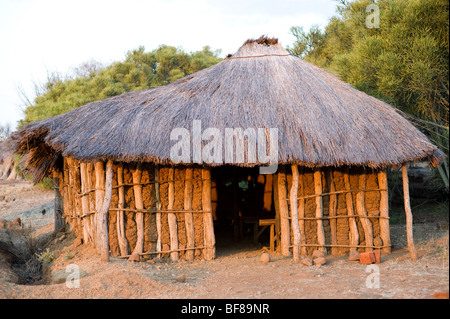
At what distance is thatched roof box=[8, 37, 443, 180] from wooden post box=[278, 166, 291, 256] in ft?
3.47

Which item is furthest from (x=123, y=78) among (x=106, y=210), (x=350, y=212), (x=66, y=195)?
(x=350, y=212)

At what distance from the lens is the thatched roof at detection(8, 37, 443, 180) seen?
8.36m

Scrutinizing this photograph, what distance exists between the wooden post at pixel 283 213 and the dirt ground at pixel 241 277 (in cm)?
29

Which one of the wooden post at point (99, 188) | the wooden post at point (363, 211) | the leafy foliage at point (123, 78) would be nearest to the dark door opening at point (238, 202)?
the wooden post at point (363, 211)

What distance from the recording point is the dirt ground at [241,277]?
259 inches

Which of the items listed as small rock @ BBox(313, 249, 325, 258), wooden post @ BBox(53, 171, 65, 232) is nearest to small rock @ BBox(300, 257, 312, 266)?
small rock @ BBox(313, 249, 325, 258)

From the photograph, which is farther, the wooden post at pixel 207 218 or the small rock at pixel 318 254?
the wooden post at pixel 207 218

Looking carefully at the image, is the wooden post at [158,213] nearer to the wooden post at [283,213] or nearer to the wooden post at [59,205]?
the wooden post at [283,213]

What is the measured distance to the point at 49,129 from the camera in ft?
31.2

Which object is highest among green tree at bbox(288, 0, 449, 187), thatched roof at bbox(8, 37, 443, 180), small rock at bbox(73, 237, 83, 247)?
green tree at bbox(288, 0, 449, 187)

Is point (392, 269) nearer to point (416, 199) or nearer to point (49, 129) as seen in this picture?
point (49, 129)

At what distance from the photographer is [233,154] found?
8.24 m

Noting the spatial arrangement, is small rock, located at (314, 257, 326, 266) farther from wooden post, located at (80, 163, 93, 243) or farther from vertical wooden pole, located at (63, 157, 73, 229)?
vertical wooden pole, located at (63, 157, 73, 229)
